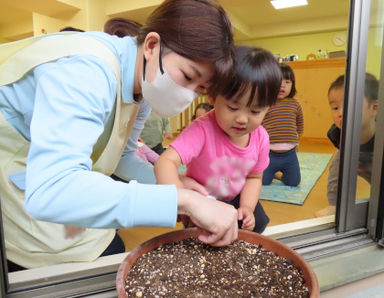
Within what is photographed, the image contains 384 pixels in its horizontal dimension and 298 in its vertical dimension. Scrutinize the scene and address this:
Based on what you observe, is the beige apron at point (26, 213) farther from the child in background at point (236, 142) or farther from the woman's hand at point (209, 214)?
the woman's hand at point (209, 214)

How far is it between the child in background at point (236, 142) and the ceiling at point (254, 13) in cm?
396

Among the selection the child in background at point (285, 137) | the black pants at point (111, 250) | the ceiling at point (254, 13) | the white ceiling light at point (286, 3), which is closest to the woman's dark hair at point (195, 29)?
the black pants at point (111, 250)

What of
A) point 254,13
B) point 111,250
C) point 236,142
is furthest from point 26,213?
point 254,13

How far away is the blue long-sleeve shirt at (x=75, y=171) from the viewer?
0.46 metres

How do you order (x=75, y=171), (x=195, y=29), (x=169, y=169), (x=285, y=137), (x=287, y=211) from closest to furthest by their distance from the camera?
1. (x=75, y=171)
2. (x=195, y=29)
3. (x=169, y=169)
4. (x=287, y=211)
5. (x=285, y=137)

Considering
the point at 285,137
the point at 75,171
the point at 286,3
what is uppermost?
the point at 286,3

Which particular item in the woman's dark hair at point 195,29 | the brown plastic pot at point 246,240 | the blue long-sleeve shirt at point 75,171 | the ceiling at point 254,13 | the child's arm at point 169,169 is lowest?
the brown plastic pot at point 246,240

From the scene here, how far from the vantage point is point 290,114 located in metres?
2.71

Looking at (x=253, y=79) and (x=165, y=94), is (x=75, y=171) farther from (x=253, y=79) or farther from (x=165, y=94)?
(x=253, y=79)

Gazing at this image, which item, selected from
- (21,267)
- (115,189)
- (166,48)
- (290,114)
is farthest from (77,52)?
(290,114)

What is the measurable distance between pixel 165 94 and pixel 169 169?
0.24 metres

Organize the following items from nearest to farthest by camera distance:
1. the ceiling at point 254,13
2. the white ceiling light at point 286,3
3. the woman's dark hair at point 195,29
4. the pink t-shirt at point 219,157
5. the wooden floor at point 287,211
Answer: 1. the woman's dark hair at point 195,29
2. the pink t-shirt at point 219,157
3. the wooden floor at point 287,211
4. the ceiling at point 254,13
5. the white ceiling light at point 286,3

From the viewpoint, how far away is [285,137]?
264 cm

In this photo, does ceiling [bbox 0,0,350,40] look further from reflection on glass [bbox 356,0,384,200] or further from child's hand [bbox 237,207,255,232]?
child's hand [bbox 237,207,255,232]
